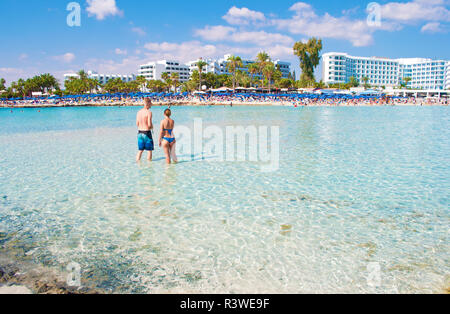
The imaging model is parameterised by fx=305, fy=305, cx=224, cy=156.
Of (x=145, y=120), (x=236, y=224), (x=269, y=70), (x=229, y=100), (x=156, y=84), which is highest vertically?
(x=269, y=70)

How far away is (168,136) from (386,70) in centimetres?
16176

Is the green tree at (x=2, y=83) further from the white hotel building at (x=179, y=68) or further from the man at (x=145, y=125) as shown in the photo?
the man at (x=145, y=125)

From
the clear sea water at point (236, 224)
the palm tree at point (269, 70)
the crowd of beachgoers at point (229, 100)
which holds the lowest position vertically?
the clear sea water at point (236, 224)

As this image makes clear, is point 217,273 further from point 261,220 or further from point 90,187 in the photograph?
point 90,187

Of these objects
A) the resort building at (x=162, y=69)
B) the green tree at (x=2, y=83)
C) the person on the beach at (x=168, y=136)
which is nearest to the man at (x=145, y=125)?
the person on the beach at (x=168, y=136)

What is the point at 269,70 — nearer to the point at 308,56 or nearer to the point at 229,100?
the point at 308,56

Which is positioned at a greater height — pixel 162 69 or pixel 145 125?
pixel 162 69

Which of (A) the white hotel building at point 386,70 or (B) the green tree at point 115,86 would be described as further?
(A) the white hotel building at point 386,70

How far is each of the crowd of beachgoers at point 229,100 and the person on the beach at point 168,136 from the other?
4534 centimetres

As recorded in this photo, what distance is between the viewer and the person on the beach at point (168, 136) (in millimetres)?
A: 8109

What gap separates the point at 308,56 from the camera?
82000 millimetres

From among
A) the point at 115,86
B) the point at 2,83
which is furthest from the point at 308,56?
the point at 2,83

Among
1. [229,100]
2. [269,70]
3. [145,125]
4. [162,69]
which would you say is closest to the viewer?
[145,125]
